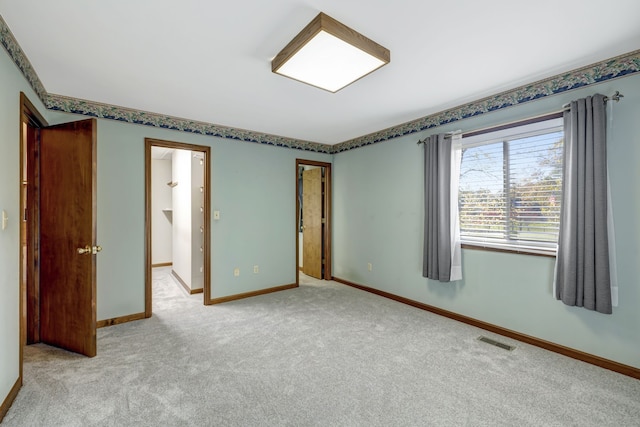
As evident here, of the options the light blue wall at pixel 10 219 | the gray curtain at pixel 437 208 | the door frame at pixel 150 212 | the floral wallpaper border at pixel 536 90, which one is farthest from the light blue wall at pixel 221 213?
the gray curtain at pixel 437 208

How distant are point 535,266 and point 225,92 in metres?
3.35

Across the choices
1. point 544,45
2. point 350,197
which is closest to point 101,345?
point 350,197

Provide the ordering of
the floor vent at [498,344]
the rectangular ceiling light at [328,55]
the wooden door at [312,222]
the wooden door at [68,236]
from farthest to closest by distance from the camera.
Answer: the wooden door at [312,222] → the floor vent at [498,344] → the wooden door at [68,236] → the rectangular ceiling light at [328,55]

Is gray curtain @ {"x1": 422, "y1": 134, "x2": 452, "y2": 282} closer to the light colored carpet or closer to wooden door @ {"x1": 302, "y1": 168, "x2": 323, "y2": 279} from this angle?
the light colored carpet

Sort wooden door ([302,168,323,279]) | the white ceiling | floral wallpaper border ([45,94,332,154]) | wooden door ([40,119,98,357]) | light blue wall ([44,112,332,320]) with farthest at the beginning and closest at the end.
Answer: wooden door ([302,168,323,279])
light blue wall ([44,112,332,320])
floral wallpaper border ([45,94,332,154])
wooden door ([40,119,98,357])
the white ceiling

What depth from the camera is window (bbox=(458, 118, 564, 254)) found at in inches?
104

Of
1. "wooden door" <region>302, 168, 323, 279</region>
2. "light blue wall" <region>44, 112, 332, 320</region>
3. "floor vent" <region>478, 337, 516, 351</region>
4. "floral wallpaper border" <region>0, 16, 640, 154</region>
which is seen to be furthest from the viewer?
"wooden door" <region>302, 168, 323, 279</region>

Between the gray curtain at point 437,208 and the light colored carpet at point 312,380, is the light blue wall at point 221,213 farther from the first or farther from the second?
the gray curtain at point 437,208

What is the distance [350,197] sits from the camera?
4.79 m

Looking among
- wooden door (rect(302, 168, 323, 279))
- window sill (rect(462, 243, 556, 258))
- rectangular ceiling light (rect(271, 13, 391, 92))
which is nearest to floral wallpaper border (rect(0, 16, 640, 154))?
wooden door (rect(302, 168, 323, 279))

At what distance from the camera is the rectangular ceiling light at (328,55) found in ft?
5.81

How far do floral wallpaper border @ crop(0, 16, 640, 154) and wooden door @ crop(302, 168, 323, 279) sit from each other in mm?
754

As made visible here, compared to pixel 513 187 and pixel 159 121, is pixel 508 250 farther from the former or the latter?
pixel 159 121

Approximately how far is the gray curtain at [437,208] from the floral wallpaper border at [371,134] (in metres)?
0.34
